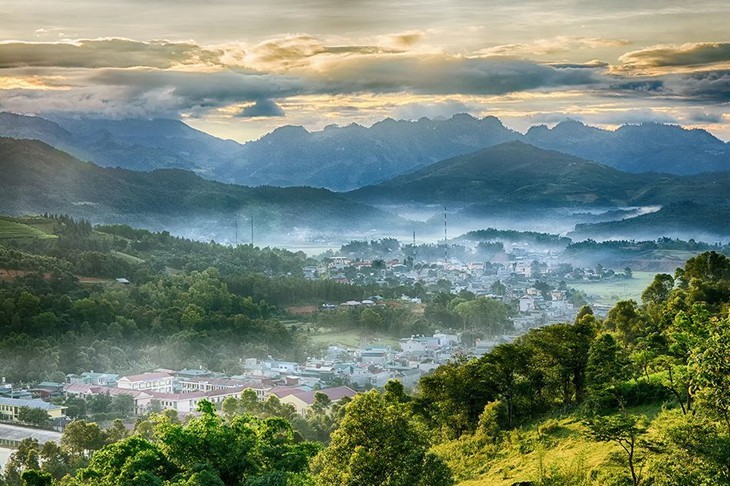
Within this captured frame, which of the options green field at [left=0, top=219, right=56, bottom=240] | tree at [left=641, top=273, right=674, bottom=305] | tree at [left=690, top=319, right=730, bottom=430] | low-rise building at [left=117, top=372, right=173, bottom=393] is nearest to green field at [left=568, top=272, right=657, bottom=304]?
low-rise building at [left=117, top=372, right=173, bottom=393]

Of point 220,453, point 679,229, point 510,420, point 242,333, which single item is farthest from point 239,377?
point 679,229

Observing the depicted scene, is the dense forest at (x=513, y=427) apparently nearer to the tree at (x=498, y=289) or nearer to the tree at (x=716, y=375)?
the tree at (x=716, y=375)

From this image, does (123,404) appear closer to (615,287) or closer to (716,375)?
(716,375)

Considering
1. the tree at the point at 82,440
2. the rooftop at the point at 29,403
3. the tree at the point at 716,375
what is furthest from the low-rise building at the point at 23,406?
the tree at the point at 716,375

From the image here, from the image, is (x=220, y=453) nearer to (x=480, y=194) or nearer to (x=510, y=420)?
(x=510, y=420)

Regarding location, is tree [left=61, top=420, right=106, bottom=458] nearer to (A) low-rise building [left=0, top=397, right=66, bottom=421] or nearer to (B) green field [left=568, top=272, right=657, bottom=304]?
(A) low-rise building [left=0, top=397, right=66, bottom=421]
